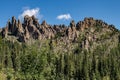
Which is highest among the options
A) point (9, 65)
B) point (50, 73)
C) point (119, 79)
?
point (9, 65)

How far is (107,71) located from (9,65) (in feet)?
176

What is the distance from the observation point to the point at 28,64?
153 ft

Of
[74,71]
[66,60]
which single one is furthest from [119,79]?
[66,60]

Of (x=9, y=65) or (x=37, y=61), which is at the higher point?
(x=9, y=65)

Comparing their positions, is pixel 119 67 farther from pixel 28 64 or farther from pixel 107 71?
pixel 28 64

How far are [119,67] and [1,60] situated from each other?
66137 millimetres

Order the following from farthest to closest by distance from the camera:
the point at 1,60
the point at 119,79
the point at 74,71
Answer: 1. the point at 1,60
2. the point at 74,71
3. the point at 119,79

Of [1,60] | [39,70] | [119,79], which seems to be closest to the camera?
[39,70]


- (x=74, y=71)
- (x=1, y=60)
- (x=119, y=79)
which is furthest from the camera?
(x=1, y=60)

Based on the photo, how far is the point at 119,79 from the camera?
14238 cm

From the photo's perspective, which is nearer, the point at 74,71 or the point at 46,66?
the point at 46,66

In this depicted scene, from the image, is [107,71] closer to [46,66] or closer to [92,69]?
[92,69]

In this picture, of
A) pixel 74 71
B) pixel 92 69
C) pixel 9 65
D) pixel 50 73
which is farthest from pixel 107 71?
pixel 50 73

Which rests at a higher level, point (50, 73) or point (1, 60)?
point (1, 60)
